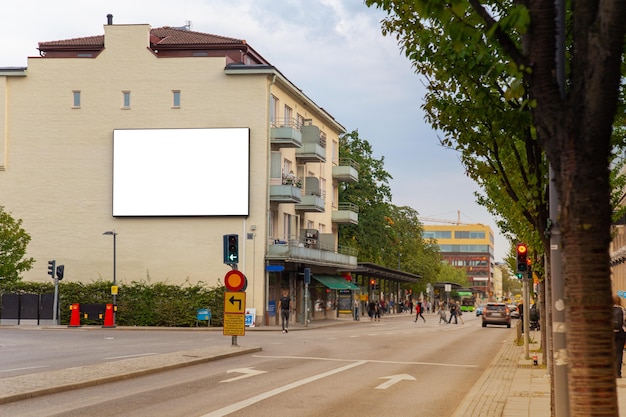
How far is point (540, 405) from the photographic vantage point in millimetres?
14156

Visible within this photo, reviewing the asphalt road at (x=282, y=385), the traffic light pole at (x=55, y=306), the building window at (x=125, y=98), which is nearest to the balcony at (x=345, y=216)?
the building window at (x=125, y=98)

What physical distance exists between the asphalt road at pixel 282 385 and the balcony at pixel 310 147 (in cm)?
3171

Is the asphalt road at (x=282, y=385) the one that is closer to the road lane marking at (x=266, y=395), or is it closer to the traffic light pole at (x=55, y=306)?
the road lane marking at (x=266, y=395)

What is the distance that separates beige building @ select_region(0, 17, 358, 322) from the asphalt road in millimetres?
23608

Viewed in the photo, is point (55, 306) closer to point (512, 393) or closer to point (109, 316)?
point (109, 316)

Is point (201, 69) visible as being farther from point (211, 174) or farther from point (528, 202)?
point (528, 202)

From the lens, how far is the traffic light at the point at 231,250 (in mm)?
27234

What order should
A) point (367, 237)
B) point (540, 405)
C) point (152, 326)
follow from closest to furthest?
point (540, 405)
point (152, 326)
point (367, 237)

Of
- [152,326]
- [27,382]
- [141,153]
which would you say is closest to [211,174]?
[141,153]

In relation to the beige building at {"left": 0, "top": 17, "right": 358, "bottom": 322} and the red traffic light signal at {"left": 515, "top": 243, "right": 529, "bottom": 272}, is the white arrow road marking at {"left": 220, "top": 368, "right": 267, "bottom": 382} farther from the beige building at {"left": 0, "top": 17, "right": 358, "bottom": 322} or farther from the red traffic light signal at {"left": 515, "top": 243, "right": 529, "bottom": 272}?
the beige building at {"left": 0, "top": 17, "right": 358, "bottom": 322}

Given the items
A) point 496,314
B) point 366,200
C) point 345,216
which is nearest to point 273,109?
point 345,216

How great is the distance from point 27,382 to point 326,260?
45969 millimetres

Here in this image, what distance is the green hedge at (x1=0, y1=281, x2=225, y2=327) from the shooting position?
49781 mm

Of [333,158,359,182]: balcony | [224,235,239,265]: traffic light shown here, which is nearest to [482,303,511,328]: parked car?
[333,158,359,182]: balcony
